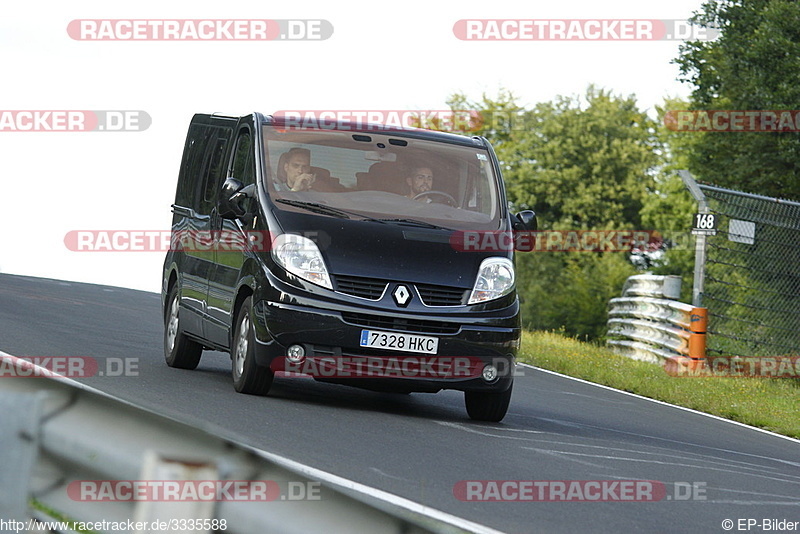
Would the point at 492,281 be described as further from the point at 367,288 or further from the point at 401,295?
the point at 367,288

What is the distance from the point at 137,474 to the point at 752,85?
1418 inches

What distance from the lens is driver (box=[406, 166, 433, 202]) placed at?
37.2 feet

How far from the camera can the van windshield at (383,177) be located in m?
10.9

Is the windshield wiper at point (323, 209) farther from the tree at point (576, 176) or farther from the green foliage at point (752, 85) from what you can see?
the tree at point (576, 176)

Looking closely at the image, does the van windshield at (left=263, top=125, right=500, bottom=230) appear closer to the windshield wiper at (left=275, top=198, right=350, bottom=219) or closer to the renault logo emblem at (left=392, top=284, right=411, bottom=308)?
the windshield wiper at (left=275, top=198, right=350, bottom=219)

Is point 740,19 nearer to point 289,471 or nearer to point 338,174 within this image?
point 338,174

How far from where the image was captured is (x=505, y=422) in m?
11.3

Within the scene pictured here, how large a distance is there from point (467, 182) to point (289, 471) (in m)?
8.62

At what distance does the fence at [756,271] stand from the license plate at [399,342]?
1072 cm

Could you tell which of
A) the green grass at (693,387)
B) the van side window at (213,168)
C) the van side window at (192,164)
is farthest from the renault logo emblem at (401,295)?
the green grass at (693,387)

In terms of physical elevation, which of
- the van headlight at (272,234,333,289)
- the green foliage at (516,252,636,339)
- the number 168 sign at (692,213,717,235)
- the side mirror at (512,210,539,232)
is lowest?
the green foliage at (516,252,636,339)

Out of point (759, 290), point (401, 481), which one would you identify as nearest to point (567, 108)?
point (759, 290)

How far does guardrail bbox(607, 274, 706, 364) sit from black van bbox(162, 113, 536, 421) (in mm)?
9664

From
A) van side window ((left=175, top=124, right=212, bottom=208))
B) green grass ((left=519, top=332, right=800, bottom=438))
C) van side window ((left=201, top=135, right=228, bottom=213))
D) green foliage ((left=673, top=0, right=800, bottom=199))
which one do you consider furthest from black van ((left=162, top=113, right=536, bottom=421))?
green foliage ((left=673, top=0, right=800, bottom=199))
